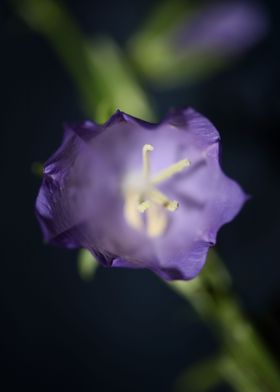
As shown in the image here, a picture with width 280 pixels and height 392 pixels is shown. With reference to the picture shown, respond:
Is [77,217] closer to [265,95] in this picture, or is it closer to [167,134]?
[167,134]

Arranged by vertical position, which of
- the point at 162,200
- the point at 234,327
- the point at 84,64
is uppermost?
the point at 84,64

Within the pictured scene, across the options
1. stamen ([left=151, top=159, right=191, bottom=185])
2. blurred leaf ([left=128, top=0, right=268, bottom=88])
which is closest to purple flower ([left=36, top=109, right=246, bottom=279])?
stamen ([left=151, top=159, right=191, bottom=185])

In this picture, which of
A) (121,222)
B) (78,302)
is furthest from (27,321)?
(121,222)

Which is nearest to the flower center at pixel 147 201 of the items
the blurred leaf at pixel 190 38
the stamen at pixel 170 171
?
the stamen at pixel 170 171

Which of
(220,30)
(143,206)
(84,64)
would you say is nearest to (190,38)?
(220,30)

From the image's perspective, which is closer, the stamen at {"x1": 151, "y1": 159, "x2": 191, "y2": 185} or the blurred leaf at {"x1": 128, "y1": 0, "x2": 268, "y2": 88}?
the stamen at {"x1": 151, "y1": 159, "x2": 191, "y2": 185}

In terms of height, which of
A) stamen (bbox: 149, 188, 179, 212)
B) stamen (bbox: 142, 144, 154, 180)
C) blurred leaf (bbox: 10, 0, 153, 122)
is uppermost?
blurred leaf (bbox: 10, 0, 153, 122)

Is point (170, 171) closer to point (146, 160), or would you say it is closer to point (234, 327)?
point (146, 160)

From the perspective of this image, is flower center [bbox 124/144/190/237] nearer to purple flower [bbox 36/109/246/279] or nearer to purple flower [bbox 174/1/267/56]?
purple flower [bbox 36/109/246/279]
